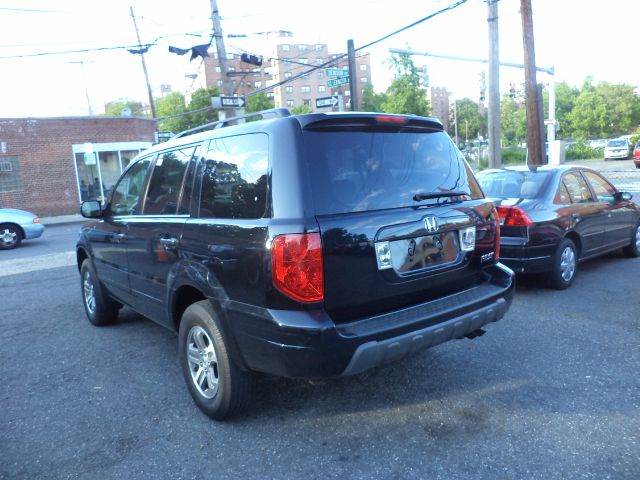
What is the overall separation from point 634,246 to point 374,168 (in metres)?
6.66

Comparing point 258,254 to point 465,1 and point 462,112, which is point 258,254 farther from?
point 462,112

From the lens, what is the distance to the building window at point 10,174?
24.2 meters

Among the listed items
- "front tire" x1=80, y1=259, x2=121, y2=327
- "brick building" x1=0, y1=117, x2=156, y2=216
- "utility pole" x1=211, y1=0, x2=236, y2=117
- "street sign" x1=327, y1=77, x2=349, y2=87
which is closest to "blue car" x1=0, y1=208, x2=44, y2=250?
"utility pole" x1=211, y1=0, x2=236, y2=117

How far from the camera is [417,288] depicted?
3203 mm

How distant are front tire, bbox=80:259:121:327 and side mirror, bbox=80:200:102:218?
0.71 meters

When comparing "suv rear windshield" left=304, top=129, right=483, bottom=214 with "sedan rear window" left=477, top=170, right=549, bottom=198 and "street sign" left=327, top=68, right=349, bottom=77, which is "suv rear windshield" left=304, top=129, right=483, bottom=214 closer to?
"sedan rear window" left=477, top=170, right=549, bottom=198

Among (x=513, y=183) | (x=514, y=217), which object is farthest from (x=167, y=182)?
(x=513, y=183)

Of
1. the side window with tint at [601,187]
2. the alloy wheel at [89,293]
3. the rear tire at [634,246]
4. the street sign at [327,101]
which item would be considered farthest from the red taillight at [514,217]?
the street sign at [327,101]

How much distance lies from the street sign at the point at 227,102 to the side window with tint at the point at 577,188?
12.6 metres

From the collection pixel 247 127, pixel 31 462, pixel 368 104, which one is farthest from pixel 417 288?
pixel 368 104

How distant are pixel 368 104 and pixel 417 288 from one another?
73697 mm

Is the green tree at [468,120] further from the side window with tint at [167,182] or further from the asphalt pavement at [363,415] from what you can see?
the side window with tint at [167,182]

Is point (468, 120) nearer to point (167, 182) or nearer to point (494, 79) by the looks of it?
point (494, 79)

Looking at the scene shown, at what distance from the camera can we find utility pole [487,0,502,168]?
13.6 meters
